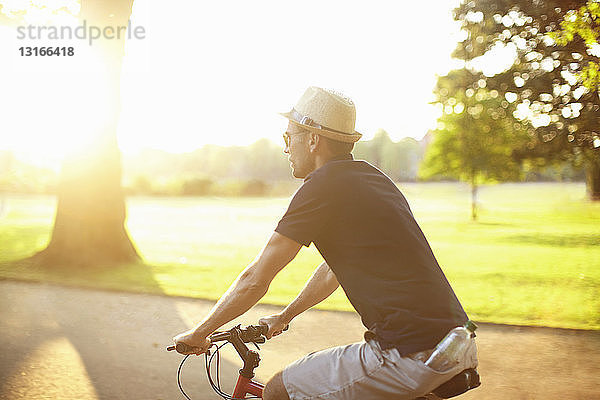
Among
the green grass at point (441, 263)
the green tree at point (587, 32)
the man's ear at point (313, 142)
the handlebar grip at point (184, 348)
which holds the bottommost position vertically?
the green grass at point (441, 263)

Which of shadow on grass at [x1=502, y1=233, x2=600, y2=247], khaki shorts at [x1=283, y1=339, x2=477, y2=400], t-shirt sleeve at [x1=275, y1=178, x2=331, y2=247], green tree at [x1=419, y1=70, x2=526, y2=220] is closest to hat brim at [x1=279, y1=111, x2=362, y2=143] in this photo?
t-shirt sleeve at [x1=275, y1=178, x2=331, y2=247]

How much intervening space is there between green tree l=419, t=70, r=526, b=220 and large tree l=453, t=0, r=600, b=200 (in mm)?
4404

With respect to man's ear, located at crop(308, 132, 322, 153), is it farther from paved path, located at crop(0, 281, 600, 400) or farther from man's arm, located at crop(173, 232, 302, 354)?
paved path, located at crop(0, 281, 600, 400)

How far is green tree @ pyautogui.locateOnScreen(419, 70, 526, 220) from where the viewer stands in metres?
33.1

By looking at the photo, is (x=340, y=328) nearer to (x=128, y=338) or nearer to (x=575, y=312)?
(x=128, y=338)

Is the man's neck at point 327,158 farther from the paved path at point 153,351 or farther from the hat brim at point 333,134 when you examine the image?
the paved path at point 153,351

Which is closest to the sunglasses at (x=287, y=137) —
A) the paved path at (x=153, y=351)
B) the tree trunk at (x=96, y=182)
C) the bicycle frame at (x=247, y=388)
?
the bicycle frame at (x=247, y=388)

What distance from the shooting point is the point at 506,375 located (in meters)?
6.09

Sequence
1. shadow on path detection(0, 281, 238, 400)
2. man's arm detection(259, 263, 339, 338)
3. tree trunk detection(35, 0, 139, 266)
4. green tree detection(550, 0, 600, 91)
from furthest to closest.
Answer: tree trunk detection(35, 0, 139, 266)
green tree detection(550, 0, 600, 91)
shadow on path detection(0, 281, 238, 400)
man's arm detection(259, 263, 339, 338)

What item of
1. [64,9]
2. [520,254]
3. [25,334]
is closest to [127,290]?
[25,334]

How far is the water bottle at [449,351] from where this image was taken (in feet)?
7.65

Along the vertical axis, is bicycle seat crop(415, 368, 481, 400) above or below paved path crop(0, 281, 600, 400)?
above

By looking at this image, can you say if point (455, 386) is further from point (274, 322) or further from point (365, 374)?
point (274, 322)

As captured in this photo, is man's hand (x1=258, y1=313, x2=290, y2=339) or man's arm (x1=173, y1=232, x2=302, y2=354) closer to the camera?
man's arm (x1=173, y1=232, x2=302, y2=354)
